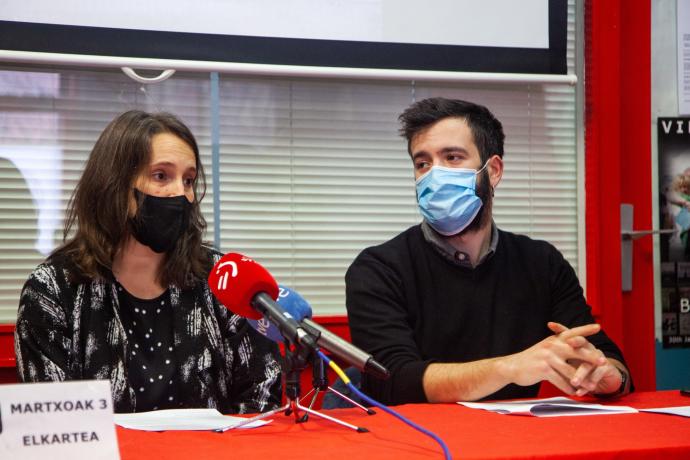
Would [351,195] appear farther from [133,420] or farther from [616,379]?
[133,420]

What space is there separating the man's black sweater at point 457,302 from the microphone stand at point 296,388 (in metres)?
0.58

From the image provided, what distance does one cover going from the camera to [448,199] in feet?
7.41

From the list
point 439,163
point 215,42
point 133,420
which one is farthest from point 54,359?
point 215,42

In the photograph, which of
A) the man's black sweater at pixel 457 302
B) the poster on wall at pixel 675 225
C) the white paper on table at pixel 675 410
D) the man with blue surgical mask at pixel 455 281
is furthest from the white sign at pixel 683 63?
the white paper on table at pixel 675 410

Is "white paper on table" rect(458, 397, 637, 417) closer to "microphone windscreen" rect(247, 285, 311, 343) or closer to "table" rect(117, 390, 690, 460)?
"table" rect(117, 390, 690, 460)

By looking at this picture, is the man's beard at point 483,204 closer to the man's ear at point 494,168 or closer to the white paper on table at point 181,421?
the man's ear at point 494,168

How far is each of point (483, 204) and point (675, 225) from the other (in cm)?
149

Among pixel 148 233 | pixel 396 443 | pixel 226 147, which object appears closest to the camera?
pixel 396 443

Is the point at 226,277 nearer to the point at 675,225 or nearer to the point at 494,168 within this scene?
the point at 494,168

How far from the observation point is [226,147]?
119 inches

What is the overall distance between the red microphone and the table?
178 mm

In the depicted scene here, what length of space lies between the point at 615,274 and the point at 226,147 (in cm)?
162

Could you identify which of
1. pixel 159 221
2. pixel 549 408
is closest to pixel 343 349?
pixel 549 408

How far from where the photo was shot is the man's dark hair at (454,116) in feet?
7.67
